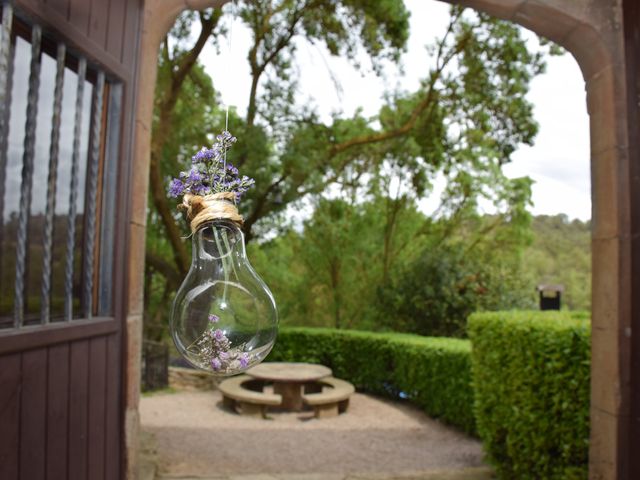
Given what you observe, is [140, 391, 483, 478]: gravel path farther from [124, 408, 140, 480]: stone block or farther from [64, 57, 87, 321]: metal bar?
[64, 57, 87, 321]: metal bar

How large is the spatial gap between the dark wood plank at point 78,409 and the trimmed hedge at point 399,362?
535 cm

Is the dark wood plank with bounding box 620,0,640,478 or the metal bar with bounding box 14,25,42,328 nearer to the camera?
the metal bar with bounding box 14,25,42,328

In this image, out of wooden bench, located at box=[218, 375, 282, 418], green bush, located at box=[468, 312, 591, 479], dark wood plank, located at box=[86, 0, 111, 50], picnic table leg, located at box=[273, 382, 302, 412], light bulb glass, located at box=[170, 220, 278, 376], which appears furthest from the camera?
picnic table leg, located at box=[273, 382, 302, 412]

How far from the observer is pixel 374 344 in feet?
32.2

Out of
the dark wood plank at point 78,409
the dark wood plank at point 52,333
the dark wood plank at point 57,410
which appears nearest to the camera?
the dark wood plank at point 52,333

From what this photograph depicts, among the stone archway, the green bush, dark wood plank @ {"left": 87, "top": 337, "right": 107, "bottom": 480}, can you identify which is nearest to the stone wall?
the green bush

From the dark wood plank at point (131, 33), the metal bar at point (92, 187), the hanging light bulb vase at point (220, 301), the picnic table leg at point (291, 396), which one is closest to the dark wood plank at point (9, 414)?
the metal bar at point (92, 187)

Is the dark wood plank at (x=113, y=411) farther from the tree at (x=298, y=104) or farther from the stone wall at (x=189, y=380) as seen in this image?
Answer: the stone wall at (x=189, y=380)

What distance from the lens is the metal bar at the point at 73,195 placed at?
254cm

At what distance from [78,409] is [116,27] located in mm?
1739

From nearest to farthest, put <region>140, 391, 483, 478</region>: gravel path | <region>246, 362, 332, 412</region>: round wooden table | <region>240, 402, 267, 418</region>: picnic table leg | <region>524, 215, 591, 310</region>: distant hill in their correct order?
1. <region>140, 391, 483, 478</region>: gravel path
2. <region>240, 402, 267, 418</region>: picnic table leg
3. <region>246, 362, 332, 412</region>: round wooden table
4. <region>524, 215, 591, 310</region>: distant hill

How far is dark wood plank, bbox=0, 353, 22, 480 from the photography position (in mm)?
2045

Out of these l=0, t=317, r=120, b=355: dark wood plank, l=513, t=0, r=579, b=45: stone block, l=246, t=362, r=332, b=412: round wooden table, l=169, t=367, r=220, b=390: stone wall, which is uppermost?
l=513, t=0, r=579, b=45: stone block

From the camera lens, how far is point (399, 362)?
9141 millimetres
